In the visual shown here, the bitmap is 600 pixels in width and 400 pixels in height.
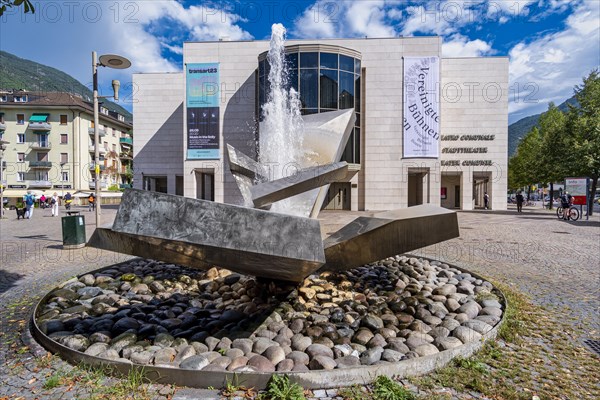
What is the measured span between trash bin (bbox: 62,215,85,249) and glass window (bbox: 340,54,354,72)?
76.2ft

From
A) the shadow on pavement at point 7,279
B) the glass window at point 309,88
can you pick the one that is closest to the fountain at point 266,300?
the shadow on pavement at point 7,279

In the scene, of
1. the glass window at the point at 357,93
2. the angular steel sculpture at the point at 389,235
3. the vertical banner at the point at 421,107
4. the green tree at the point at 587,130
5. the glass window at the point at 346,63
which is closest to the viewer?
the angular steel sculpture at the point at 389,235

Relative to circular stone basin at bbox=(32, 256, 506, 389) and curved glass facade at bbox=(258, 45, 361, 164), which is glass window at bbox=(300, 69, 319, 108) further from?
circular stone basin at bbox=(32, 256, 506, 389)

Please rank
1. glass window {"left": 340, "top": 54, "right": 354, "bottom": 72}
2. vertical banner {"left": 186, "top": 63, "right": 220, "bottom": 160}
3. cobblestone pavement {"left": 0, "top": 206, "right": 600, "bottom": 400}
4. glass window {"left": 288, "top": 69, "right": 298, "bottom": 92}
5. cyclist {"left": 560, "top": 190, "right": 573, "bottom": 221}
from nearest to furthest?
cobblestone pavement {"left": 0, "top": 206, "right": 600, "bottom": 400}, cyclist {"left": 560, "top": 190, "right": 573, "bottom": 221}, glass window {"left": 288, "top": 69, "right": 298, "bottom": 92}, glass window {"left": 340, "top": 54, "right": 354, "bottom": 72}, vertical banner {"left": 186, "top": 63, "right": 220, "bottom": 160}

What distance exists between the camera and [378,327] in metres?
3.99

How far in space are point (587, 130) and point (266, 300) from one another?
1105 inches

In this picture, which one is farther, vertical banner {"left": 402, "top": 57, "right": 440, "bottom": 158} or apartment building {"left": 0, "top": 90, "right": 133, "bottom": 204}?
apartment building {"left": 0, "top": 90, "right": 133, "bottom": 204}

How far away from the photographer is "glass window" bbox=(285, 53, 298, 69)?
26609 millimetres

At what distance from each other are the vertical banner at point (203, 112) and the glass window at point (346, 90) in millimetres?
11631

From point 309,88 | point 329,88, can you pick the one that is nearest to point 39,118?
point 309,88

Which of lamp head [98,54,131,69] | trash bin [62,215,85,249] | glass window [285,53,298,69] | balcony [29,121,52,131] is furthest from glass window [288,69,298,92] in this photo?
balcony [29,121,52,131]

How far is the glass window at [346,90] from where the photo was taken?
88.5 feet

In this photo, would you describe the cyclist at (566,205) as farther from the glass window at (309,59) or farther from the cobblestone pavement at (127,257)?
the glass window at (309,59)

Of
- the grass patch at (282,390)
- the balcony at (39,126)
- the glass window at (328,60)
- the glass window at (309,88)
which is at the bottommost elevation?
the grass patch at (282,390)
